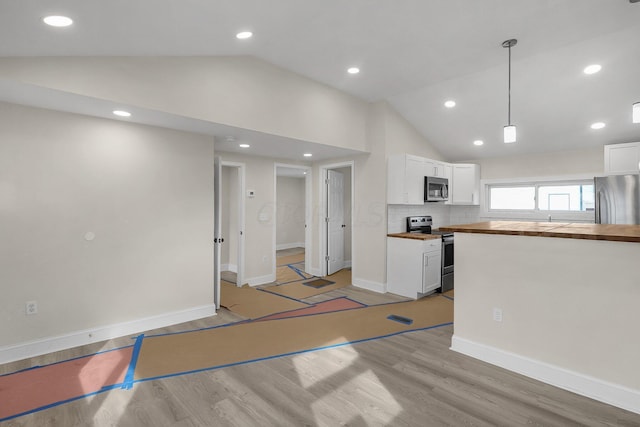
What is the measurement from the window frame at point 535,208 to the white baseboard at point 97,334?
530cm

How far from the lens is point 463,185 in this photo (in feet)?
19.6

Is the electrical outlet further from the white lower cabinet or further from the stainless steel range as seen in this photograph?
the stainless steel range

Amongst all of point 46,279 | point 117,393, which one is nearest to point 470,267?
point 117,393

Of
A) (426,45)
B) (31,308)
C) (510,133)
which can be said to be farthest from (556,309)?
(31,308)

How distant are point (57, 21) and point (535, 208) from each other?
22.2 feet

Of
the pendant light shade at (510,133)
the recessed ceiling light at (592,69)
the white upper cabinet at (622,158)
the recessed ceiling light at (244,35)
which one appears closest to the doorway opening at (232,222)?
the recessed ceiling light at (244,35)

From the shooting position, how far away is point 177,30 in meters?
2.54

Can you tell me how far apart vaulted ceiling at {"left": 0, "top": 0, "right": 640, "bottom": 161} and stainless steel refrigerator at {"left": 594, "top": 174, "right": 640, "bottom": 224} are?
69cm

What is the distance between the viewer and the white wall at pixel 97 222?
286 centimetres

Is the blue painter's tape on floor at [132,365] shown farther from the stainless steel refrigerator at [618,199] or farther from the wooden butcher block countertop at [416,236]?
the stainless steel refrigerator at [618,199]

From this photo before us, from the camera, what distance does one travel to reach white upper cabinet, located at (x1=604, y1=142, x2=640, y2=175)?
173 inches

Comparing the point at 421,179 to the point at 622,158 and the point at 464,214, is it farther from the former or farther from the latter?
the point at 622,158

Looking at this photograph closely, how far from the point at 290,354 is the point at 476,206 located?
4944 mm

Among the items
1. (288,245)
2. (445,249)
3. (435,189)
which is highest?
(435,189)
